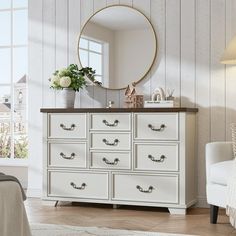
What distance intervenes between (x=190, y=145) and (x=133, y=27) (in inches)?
46.6

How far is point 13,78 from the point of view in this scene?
20.1 ft

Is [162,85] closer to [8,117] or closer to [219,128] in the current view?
[219,128]

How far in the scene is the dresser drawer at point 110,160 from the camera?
481cm

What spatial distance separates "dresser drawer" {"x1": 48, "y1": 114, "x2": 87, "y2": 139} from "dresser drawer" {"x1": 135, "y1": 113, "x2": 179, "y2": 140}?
1.62 ft

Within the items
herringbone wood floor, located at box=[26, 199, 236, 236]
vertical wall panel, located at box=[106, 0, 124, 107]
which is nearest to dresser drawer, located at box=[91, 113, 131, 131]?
Answer: vertical wall panel, located at box=[106, 0, 124, 107]

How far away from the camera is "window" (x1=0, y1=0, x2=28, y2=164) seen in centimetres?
608

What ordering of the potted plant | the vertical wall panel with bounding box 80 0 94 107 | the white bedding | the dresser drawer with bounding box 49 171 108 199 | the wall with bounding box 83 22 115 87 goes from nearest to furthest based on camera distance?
the white bedding < the dresser drawer with bounding box 49 171 108 199 < the potted plant < the wall with bounding box 83 22 115 87 < the vertical wall panel with bounding box 80 0 94 107

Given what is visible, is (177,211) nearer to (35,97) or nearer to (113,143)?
(113,143)

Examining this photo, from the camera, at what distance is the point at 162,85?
514 centimetres

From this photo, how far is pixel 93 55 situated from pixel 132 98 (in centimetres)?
62

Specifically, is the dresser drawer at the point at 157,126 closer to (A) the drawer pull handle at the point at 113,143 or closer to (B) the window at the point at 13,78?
(A) the drawer pull handle at the point at 113,143

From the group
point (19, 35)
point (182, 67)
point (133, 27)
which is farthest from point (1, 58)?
point (182, 67)

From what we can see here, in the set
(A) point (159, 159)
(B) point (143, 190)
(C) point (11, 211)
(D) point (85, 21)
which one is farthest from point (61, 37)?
(C) point (11, 211)

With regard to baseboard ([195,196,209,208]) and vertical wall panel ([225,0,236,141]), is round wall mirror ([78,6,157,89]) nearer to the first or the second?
vertical wall panel ([225,0,236,141])
